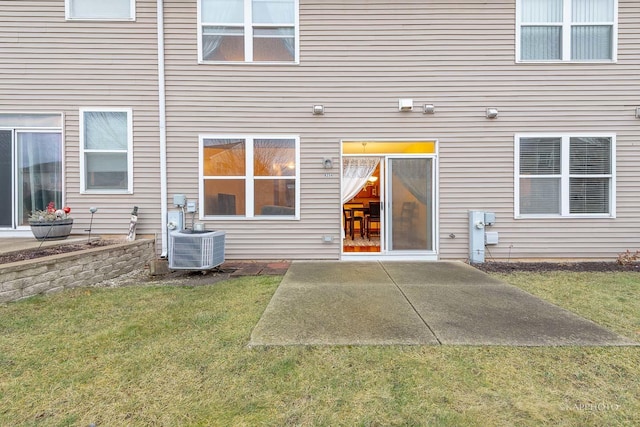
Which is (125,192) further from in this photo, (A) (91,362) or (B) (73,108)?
(A) (91,362)

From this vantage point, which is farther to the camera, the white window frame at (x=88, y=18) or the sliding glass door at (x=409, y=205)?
the sliding glass door at (x=409, y=205)

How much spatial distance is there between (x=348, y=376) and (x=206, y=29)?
21.1 feet

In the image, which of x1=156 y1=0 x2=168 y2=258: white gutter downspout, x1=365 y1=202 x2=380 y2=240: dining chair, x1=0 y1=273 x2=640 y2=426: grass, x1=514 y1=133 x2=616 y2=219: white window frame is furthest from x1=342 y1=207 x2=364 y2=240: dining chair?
x1=0 y1=273 x2=640 y2=426: grass

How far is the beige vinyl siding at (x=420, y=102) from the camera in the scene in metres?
5.97

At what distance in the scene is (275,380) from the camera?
7.11 ft

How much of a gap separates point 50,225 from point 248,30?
4.77m

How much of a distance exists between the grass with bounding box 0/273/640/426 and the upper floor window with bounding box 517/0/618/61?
520 cm

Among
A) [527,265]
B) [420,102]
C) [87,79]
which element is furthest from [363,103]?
[87,79]

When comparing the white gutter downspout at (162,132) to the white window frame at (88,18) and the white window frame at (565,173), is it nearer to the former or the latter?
the white window frame at (88,18)

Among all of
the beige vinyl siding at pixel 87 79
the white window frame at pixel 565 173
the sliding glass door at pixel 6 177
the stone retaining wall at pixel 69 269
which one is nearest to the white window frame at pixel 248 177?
the beige vinyl siding at pixel 87 79

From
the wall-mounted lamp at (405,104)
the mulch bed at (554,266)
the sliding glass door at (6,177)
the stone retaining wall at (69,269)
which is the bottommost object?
the mulch bed at (554,266)

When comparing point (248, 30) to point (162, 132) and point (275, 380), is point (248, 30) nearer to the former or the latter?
point (162, 132)

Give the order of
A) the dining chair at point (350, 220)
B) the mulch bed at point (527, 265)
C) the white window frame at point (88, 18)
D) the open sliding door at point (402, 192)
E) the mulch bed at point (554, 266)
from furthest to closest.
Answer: the dining chair at point (350, 220), the open sliding door at point (402, 192), the white window frame at point (88, 18), the mulch bed at point (554, 266), the mulch bed at point (527, 265)

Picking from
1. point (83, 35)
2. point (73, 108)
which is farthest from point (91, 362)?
point (83, 35)
